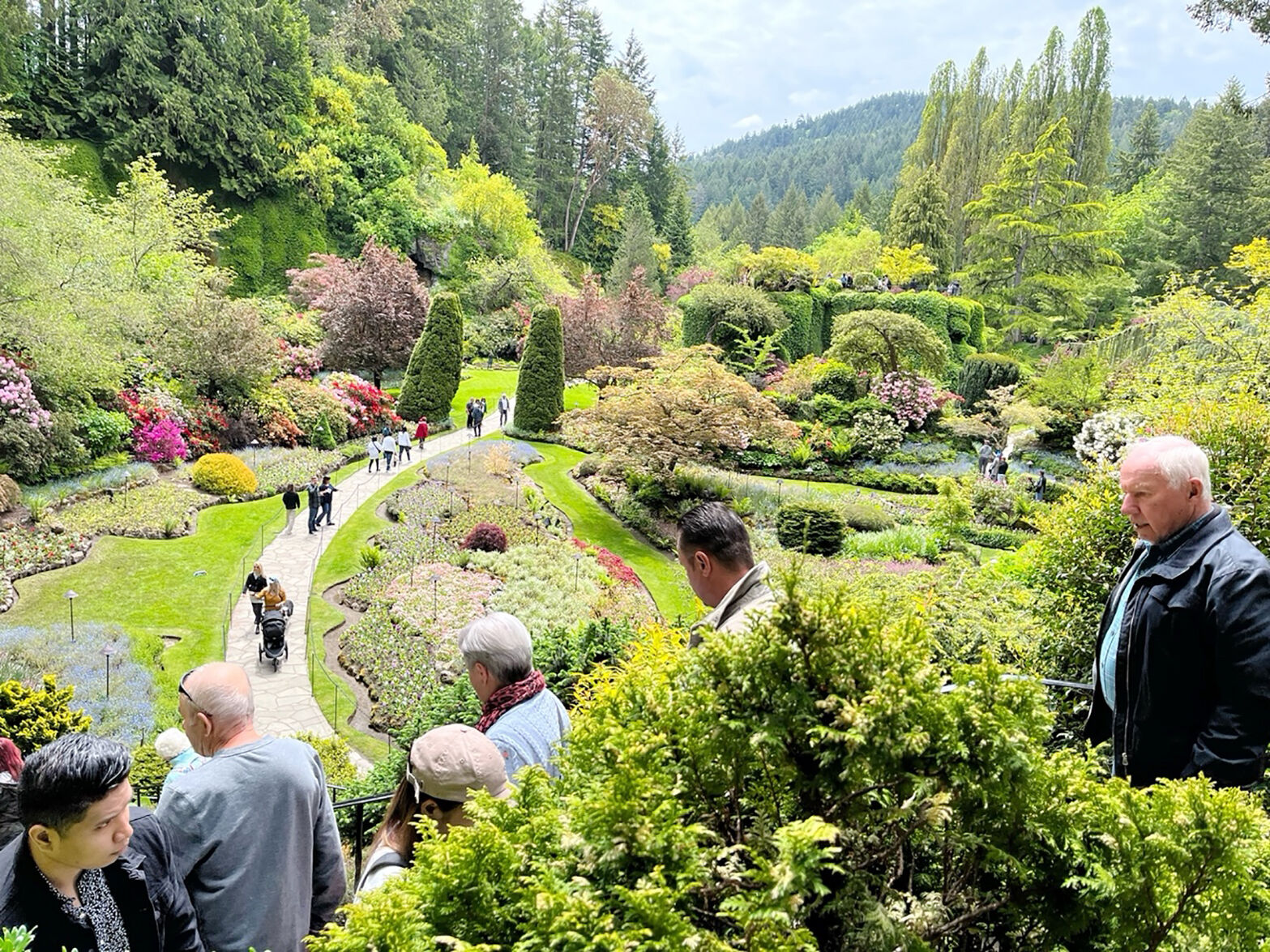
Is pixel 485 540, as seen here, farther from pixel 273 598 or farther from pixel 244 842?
pixel 244 842

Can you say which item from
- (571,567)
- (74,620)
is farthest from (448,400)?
(74,620)

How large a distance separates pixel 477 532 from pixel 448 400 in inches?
434

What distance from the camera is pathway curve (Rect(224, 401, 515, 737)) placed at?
31.6 feet

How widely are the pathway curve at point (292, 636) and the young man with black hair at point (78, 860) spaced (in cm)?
445

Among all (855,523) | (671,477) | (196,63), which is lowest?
(855,523)

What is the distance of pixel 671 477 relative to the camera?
18.0 m

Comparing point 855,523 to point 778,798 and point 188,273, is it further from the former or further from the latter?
point 188,273

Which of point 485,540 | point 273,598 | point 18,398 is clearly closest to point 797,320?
point 485,540

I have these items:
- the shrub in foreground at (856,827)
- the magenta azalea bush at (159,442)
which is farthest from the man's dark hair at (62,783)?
the magenta azalea bush at (159,442)

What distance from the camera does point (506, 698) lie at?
333 centimetres

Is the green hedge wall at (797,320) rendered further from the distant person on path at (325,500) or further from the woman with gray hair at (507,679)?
the woman with gray hair at (507,679)

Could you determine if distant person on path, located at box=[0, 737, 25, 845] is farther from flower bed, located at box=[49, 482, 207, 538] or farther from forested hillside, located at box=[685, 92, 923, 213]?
forested hillside, located at box=[685, 92, 923, 213]

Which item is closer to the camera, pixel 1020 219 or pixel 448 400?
pixel 448 400

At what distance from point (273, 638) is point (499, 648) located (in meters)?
8.73
